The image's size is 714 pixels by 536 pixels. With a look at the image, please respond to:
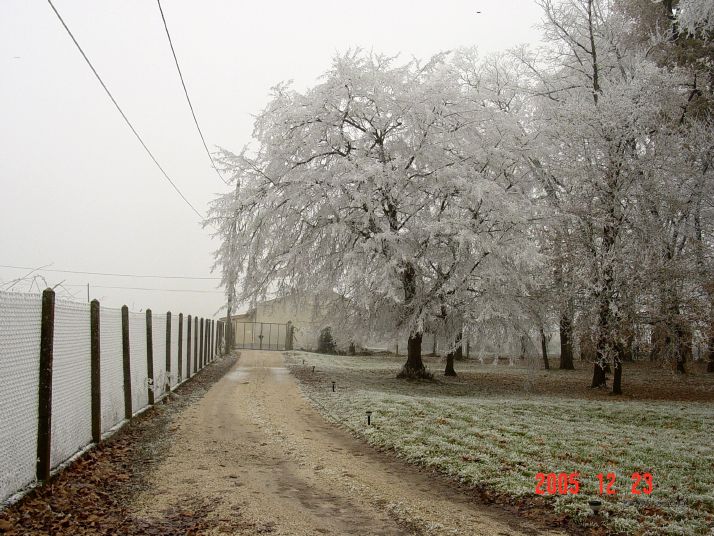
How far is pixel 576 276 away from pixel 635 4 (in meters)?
11.9

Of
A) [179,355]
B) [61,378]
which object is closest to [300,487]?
[61,378]

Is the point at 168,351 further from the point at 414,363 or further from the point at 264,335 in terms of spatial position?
the point at 264,335

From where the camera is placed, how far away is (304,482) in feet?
21.2

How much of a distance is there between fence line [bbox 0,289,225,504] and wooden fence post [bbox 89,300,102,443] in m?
0.01

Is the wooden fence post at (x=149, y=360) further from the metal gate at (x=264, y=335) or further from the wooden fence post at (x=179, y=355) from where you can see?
the metal gate at (x=264, y=335)

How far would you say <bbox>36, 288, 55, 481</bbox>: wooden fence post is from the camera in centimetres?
587

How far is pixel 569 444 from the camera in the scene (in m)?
8.56

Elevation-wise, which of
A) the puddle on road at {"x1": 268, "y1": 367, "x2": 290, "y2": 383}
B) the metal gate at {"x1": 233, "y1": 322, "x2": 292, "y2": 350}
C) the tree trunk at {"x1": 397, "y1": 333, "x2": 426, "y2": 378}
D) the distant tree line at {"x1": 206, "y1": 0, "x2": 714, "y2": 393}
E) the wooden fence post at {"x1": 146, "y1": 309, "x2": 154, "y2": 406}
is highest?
the distant tree line at {"x1": 206, "y1": 0, "x2": 714, "y2": 393}

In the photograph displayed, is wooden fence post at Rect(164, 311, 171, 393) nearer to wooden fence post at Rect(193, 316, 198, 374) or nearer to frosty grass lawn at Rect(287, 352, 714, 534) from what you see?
frosty grass lawn at Rect(287, 352, 714, 534)

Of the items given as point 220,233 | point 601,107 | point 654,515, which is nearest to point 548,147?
point 601,107

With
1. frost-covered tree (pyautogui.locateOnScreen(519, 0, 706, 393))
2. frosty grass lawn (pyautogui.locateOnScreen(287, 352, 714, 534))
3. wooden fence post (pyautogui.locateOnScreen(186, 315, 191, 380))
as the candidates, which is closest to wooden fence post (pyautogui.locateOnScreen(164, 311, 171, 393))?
frosty grass lawn (pyautogui.locateOnScreen(287, 352, 714, 534))

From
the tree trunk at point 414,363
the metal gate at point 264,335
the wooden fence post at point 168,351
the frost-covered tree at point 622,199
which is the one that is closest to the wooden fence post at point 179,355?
the wooden fence post at point 168,351

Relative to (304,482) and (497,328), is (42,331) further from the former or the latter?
(497,328)
